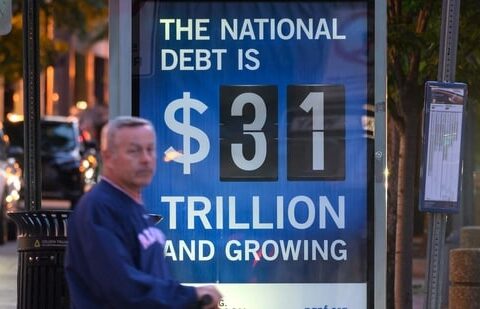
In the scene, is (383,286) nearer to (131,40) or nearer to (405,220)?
(131,40)

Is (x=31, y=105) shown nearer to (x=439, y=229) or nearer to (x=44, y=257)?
(x=44, y=257)

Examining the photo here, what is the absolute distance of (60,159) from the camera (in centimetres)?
2778

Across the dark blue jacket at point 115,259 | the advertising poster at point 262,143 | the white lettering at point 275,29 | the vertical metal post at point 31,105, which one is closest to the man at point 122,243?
the dark blue jacket at point 115,259

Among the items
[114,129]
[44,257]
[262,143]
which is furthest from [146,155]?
[262,143]

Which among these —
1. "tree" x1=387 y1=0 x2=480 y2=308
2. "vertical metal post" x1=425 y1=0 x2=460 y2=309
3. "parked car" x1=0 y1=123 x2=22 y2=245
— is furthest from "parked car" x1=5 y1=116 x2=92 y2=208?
"vertical metal post" x1=425 y1=0 x2=460 y2=309

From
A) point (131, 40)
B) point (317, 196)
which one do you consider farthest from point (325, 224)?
point (131, 40)

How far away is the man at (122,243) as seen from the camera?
4.49 meters

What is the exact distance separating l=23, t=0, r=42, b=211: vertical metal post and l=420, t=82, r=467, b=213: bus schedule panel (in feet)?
7.67

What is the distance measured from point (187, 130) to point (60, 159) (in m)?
20.2

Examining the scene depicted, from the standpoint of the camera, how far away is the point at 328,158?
7.87 meters

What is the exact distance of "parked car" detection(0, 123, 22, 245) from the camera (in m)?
20.6

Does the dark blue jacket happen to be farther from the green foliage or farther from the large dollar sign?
the green foliage

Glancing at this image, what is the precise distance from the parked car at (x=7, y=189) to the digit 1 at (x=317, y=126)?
43.0 feet

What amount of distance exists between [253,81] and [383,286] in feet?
4.65
